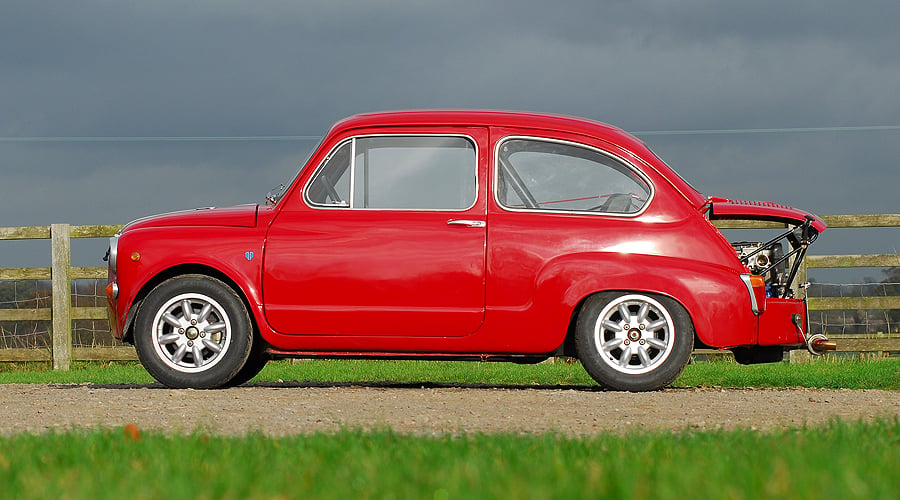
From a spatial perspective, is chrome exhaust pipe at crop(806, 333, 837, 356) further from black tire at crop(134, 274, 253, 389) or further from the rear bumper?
black tire at crop(134, 274, 253, 389)

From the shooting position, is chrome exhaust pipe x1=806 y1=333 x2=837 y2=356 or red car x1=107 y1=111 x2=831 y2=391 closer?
red car x1=107 y1=111 x2=831 y2=391

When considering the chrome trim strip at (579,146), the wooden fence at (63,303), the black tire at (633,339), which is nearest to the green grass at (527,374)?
the wooden fence at (63,303)

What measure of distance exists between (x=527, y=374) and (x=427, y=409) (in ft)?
16.6

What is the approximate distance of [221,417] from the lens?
6.32 meters

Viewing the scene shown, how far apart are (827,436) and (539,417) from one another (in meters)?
1.82

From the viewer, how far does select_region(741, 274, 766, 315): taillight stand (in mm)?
7750

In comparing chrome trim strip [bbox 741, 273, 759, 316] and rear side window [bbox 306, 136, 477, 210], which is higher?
rear side window [bbox 306, 136, 477, 210]

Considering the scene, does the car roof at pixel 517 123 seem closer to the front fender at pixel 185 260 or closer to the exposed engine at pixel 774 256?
the exposed engine at pixel 774 256

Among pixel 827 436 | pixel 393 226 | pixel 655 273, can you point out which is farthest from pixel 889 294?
pixel 827 436

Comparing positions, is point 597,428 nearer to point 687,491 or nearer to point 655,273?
point 655,273

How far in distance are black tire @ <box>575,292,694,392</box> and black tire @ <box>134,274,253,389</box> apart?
2533mm

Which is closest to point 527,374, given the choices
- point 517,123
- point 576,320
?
point 576,320

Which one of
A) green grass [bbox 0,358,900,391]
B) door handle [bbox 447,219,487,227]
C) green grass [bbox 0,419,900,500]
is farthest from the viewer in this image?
green grass [bbox 0,358,900,391]

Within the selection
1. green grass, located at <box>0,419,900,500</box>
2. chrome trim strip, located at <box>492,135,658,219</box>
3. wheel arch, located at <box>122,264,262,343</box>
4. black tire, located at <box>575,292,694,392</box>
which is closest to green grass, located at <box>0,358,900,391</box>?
black tire, located at <box>575,292,694,392</box>
